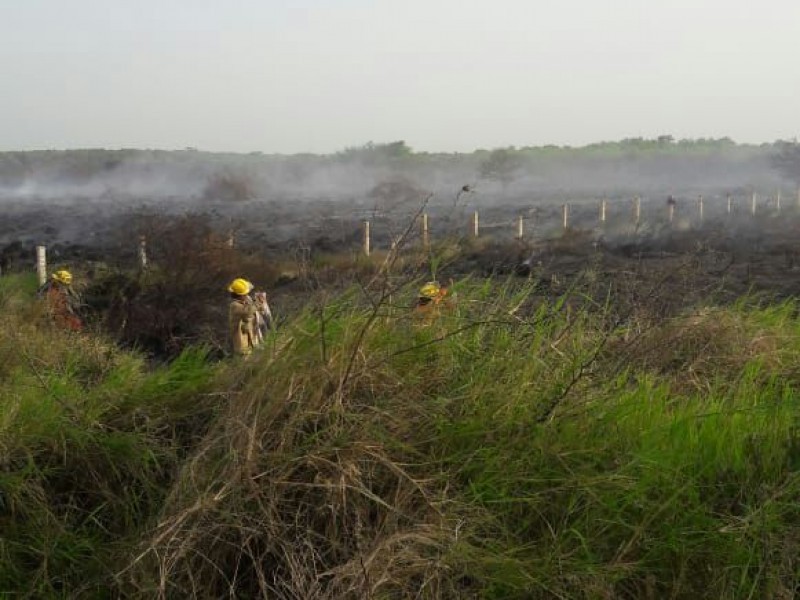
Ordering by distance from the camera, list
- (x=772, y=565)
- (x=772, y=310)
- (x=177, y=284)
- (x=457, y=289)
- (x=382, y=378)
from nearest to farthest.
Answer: (x=772, y=565), (x=382, y=378), (x=457, y=289), (x=772, y=310), (x=177, y=284)

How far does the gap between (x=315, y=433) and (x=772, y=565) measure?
1.61 meters

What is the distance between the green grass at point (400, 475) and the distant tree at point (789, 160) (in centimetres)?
5505

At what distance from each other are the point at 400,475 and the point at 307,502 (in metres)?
0.34

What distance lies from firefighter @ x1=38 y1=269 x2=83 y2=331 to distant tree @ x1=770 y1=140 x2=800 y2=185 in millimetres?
52646

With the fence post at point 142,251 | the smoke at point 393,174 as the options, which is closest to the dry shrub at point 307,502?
the fence post at point 142,251

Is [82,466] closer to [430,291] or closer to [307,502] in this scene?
[307,502]

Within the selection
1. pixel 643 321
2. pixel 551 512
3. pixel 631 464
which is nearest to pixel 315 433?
pixel 551 512

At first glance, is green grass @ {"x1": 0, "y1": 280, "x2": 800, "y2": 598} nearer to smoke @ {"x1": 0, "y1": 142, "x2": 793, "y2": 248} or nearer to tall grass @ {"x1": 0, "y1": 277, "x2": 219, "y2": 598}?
tall grass @ {"x1": 0, "y1": 277, "x2": 219, "y2": 598}

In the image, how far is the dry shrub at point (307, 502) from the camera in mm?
2611

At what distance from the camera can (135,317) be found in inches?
383

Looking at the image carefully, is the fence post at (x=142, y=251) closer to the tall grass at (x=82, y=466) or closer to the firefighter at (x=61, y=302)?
the firefighter at (x=61, y=302)

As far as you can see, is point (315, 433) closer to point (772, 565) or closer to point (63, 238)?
point (772, 565)

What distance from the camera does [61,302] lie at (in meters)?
8.04

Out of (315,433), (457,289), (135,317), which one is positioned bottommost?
(135,317)
